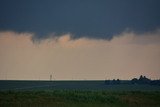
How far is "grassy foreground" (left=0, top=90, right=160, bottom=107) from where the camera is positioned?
7988 cm

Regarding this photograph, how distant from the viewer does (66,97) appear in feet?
281

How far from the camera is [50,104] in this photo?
7944cm

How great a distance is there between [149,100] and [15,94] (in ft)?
70.3

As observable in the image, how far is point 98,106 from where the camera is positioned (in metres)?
79.8

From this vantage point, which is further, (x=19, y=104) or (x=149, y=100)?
(x=149, y=100)

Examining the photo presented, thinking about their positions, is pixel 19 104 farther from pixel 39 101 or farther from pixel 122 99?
pixel 122 99

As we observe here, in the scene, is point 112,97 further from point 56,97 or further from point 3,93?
point 3,93

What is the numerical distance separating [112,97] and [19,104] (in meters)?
16.7

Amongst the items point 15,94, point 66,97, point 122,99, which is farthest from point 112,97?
point 15,94

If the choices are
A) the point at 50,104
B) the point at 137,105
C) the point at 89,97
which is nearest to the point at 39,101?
the point at 50,104

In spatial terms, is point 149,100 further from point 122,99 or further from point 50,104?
point 50,104

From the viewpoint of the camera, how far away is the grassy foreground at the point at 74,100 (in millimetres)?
79875

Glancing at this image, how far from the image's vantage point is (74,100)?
83938mm

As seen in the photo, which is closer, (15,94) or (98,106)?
(98,106)
